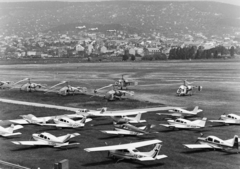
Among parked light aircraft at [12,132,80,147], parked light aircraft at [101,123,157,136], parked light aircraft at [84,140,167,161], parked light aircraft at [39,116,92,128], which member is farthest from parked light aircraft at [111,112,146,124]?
parked light aircraft at [84,140,167,161]

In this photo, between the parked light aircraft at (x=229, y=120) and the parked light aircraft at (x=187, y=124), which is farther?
the parked light aircraft at (x=229, y=120)

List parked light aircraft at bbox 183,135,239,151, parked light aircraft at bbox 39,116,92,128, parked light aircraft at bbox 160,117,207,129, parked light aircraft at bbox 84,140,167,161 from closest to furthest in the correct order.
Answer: parked light aircraft at bbox 84,140,167,161, parked light aircraft at bbox 183,135,239,151, parked light aircraft at bbox 160,117,207,129, parked light aircraft at bbox 39,116,92,128

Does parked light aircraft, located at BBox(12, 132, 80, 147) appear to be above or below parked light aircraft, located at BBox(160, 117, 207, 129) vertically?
below

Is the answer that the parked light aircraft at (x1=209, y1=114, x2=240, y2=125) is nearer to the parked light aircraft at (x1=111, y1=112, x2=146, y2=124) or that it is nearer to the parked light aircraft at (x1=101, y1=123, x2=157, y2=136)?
the parked light aircraft at (x1=111, y1=112, x2=146, y2=124)

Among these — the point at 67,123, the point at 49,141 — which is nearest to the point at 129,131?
the point at 67,123

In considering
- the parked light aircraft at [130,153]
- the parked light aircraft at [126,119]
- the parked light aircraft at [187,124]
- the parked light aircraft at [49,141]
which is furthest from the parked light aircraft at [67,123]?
the parked light aircraft at [130,153]

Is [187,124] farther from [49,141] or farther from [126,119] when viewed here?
[49,141]

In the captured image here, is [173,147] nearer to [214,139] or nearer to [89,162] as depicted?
[214,139]

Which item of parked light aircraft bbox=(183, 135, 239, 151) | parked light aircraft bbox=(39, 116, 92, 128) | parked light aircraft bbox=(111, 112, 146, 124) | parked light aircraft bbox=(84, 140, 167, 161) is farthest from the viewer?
parked light aircraft bbox=(111, 112, 146, 124)

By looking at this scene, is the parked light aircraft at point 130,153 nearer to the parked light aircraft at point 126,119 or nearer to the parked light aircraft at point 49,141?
the parked light aircraft at point 49,141

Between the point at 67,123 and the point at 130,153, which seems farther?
the point at 67,123

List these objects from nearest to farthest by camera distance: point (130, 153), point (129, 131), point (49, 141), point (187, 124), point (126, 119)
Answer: point (130, 153)
point (49, 141)
point (129, 131)
point (187, 124)
point (126, 119)
